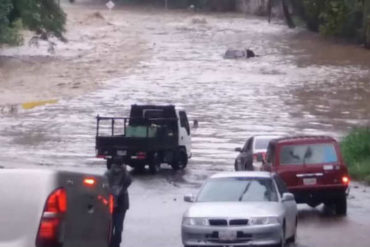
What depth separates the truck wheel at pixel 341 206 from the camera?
24.5 metres

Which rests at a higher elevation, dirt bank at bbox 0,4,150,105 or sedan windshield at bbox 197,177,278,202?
sedan windshield at bbox 197,177,278,202

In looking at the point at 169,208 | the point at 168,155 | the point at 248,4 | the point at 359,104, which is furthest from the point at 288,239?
the point at 248,4

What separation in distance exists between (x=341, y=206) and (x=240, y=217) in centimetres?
760

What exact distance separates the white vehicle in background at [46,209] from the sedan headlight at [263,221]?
10.3m

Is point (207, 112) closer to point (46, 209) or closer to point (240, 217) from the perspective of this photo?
point (240, 217)

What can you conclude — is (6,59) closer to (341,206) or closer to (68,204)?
(341,206)

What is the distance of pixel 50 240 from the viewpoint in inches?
266

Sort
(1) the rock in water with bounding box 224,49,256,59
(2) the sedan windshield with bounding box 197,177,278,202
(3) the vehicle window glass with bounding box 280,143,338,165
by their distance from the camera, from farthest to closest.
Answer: (1) the rock in water with bounding box 224,49,256,59
(3) the vehicle window glass with bounding box 280,143,338,165
(2) the sedan windshield with bounding box 197,177,278,202

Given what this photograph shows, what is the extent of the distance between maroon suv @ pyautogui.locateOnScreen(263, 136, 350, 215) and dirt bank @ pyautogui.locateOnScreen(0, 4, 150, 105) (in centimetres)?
3665

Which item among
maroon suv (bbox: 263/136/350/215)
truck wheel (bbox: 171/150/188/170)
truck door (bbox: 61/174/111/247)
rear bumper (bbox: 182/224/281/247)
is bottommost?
truck wheel (bbox: 171/150/188/170)

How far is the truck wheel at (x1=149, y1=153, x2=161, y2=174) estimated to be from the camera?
34875mm

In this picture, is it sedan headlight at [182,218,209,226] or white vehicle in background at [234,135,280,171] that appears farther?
white vehicle in background at [234,135,280,171]

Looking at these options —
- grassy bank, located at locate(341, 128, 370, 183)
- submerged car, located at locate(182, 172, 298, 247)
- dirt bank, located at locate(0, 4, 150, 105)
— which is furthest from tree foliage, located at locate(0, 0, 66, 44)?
submerged car, located at locate(182, 172, 298, 247)

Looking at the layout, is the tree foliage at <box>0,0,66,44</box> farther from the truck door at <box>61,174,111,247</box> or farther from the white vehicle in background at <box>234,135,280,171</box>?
the truck door at <box>61,174,111,247</box>
